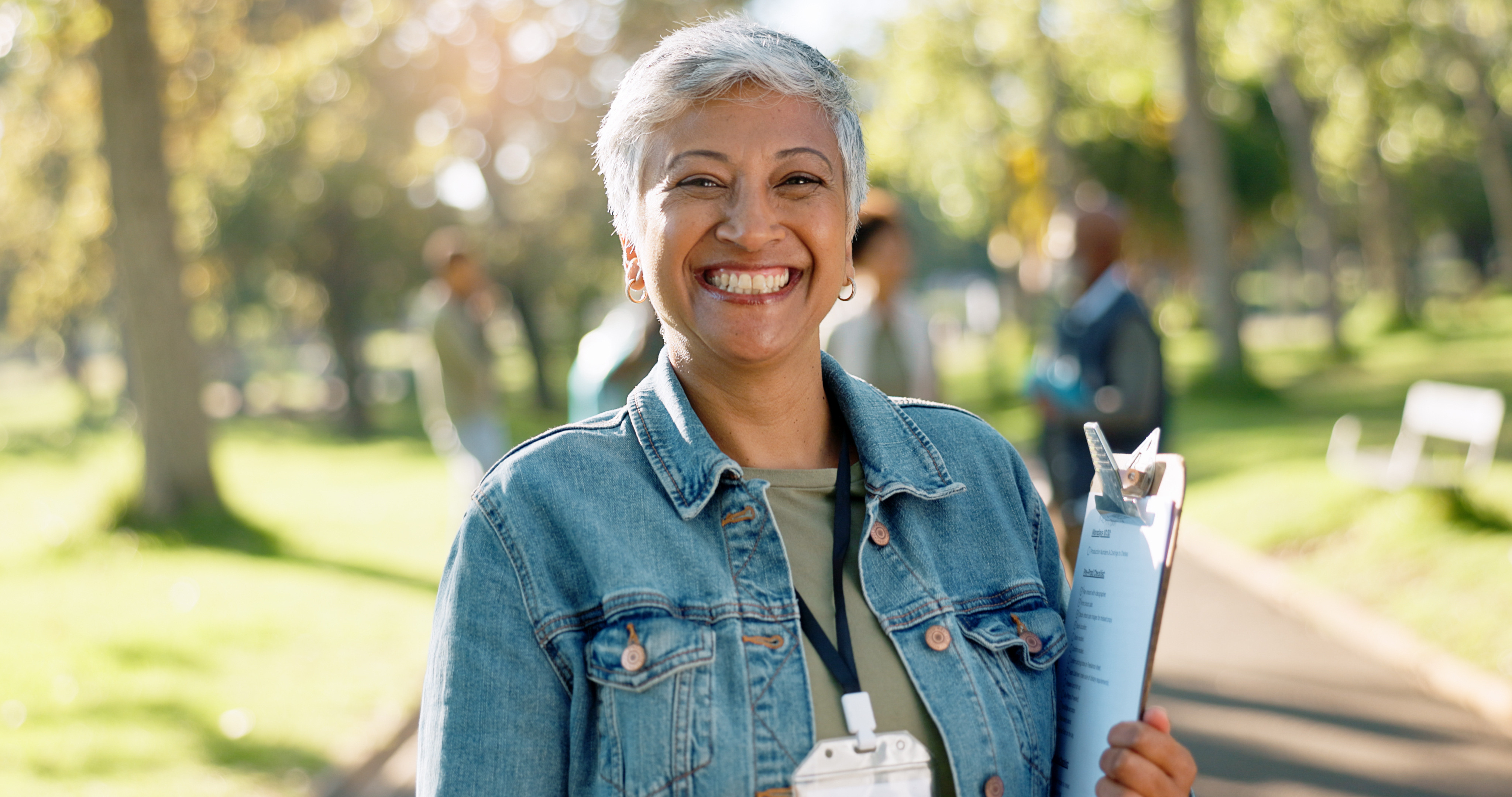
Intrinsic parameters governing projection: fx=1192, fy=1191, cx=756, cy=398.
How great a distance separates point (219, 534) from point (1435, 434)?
36.2ft

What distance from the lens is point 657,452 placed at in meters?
1.80

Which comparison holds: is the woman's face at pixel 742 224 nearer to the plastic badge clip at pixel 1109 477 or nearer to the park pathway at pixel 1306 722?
the plastic badge clip at pixel 1109 477

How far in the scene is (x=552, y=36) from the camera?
3031 centimetres

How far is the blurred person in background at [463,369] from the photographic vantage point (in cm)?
902

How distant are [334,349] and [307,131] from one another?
5.40 metres

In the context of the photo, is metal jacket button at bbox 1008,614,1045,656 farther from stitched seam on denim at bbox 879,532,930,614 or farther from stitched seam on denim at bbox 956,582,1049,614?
stitched seam on denim at bbox 879,532,930,614

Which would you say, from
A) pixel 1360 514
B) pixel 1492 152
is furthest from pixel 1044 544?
pixel 1492 152

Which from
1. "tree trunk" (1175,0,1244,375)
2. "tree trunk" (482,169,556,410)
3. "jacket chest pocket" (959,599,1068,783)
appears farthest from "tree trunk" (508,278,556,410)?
"jacket chest pocket" (959,599,1068,783)

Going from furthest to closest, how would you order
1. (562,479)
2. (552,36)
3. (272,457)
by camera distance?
(552,36)
(272,457)
(562,479)

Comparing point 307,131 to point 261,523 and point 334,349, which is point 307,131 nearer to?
point 334,349

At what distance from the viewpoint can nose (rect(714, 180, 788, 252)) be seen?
1800 millimetres

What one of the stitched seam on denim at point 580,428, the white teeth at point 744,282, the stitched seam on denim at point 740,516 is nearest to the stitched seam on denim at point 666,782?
the stitched seam on denim at point 740,516

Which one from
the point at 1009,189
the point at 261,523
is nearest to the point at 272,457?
the point at 261,523

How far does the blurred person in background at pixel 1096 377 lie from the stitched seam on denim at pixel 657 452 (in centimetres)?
361
